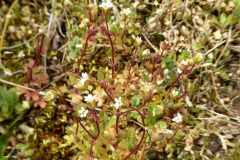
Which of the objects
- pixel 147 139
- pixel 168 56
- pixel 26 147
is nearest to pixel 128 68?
pixel 168 56

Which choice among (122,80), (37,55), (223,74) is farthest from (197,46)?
(37,55)

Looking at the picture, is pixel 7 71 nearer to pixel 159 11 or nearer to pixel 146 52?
pixel 146 52


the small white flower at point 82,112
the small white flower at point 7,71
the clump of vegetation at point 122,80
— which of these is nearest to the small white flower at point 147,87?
the clump of vegetation at point 122,80

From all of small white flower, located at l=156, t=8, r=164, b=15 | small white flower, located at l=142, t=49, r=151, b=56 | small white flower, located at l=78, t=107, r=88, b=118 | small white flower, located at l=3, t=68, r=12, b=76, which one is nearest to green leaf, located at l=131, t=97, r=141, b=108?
small white flower, located at l=78, t=107, r=88, b=118

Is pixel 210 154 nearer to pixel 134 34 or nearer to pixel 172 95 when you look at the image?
pixel 172 95

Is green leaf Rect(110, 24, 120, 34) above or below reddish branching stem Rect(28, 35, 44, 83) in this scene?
above

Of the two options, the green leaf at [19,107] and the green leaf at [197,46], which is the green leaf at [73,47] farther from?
the green leaf at [197,46]

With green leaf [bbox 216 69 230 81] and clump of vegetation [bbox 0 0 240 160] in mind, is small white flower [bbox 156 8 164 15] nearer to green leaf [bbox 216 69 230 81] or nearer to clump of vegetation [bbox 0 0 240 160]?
clump of vegetation [bbox 0 0 240 160]

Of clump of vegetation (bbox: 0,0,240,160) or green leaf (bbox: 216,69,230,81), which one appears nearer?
clump of vegetation (bbox: 0,0,240,160)
